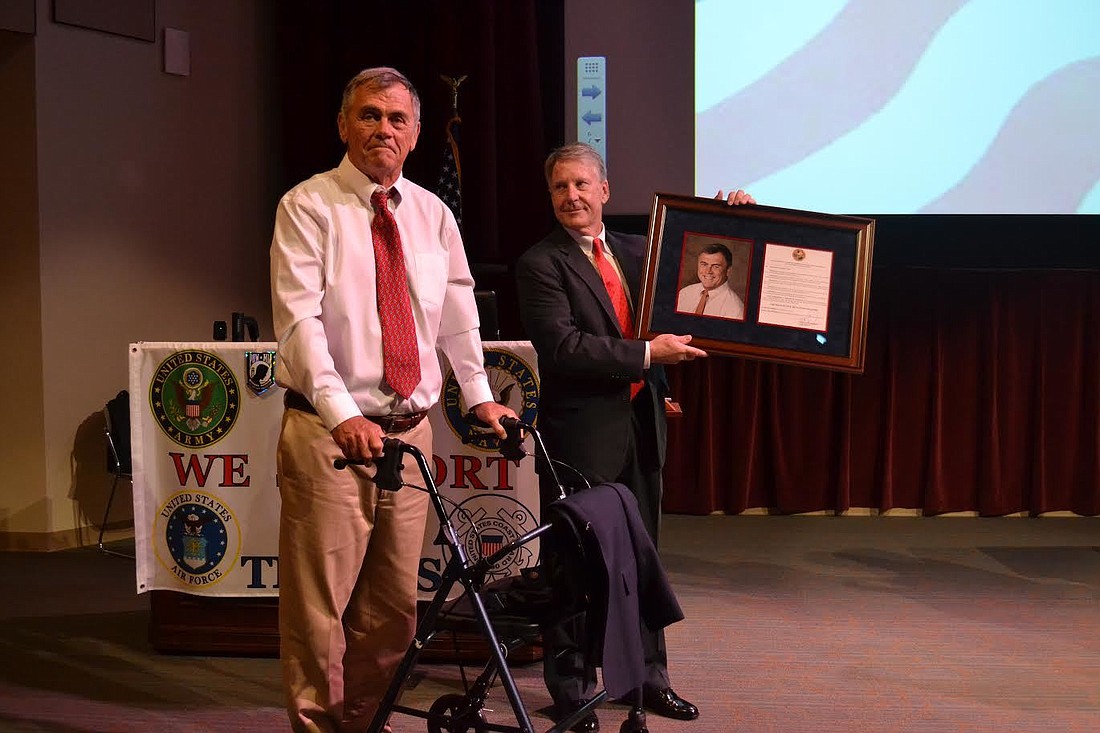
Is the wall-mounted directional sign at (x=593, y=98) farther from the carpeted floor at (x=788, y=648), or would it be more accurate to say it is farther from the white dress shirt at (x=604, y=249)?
the white dress shirt at (x=604, y=249)

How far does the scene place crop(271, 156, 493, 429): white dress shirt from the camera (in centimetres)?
260

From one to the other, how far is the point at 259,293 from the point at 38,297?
5.05ft

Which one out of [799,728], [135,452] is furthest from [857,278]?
[135,452]

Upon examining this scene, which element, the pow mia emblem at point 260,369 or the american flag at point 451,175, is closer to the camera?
the pow mia emblem at point 260,369

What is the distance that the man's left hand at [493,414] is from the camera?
9.16 ft

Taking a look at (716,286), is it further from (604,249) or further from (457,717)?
(457,717)

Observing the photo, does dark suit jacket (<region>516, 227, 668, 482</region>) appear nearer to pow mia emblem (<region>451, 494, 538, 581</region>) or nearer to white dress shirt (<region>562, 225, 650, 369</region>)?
white dress shirt (<region>562, 225, 650, 369</region>)

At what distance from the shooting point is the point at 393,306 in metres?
2.73

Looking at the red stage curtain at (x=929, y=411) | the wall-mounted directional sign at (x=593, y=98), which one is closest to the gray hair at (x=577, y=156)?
the wall-mounted directional sign at (x=593, y=98)

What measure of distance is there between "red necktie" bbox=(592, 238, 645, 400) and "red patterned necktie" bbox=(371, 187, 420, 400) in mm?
782

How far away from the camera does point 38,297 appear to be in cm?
594

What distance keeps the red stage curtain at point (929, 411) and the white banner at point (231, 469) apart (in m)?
2.98

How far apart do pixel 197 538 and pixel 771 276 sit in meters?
2.09

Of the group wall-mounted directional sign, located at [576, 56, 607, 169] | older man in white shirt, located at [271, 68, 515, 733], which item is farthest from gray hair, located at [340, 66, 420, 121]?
wall-mounted directional sign, located at [576, 56, 607, 169]
